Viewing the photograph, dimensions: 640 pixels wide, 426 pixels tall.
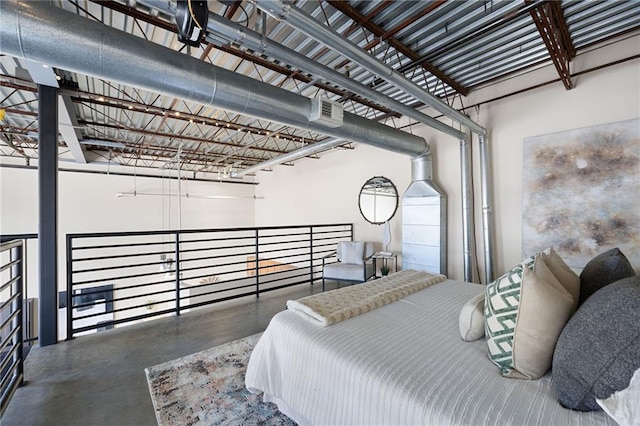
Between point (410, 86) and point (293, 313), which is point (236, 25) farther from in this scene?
point (293, 313)

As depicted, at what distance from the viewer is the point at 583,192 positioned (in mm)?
3029

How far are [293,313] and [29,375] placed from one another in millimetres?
2196

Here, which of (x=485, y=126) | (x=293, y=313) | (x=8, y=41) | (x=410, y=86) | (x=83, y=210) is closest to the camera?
(x=8, y=41)

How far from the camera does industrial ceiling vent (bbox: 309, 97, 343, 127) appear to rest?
270 centimetres

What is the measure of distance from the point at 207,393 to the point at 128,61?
232cm

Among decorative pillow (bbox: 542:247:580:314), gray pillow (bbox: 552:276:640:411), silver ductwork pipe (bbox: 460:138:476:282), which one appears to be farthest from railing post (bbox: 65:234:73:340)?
silver ductwork pipe (bbox: 460:138:476:282)

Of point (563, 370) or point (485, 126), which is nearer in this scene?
point (563, 370)

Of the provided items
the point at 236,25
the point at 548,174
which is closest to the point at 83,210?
the point at 236,25

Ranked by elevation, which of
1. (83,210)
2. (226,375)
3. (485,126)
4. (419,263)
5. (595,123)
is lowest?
(226,375)

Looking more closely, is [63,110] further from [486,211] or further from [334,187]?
[486,211]

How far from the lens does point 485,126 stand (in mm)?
3844

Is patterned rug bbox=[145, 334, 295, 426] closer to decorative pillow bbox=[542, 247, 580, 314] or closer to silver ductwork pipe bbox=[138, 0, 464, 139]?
decorative pillow bbox=[542, 247, 580, 314]

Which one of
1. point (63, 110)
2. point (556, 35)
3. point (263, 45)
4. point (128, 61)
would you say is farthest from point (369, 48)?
point (63, 110)

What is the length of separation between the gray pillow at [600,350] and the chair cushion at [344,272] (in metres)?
3.39
